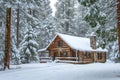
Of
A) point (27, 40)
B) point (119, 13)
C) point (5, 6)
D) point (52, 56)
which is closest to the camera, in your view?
point (119, 13)

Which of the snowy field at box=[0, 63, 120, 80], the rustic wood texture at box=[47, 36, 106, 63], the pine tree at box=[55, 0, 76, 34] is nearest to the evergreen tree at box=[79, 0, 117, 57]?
the snowy field at box=[0, 63, 120, 80]

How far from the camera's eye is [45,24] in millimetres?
56844

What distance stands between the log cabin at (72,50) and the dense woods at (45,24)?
11.3 ft

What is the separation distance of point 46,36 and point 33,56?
1471 cm

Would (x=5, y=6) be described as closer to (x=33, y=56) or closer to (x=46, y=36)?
(x=33, y=56)

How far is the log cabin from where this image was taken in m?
40.8

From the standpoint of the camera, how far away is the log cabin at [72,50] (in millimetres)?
40784

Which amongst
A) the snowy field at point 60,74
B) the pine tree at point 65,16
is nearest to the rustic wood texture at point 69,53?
the snowy field at point 60,74

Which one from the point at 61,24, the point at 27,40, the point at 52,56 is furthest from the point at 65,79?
the point at 61,24

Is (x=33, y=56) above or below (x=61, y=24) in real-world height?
below

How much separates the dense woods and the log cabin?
3443 millimetres

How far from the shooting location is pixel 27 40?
41.1 m

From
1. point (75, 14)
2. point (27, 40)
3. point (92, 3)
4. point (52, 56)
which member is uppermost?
point (75, 14)

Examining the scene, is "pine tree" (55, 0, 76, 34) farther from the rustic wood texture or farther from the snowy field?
the snowy field
